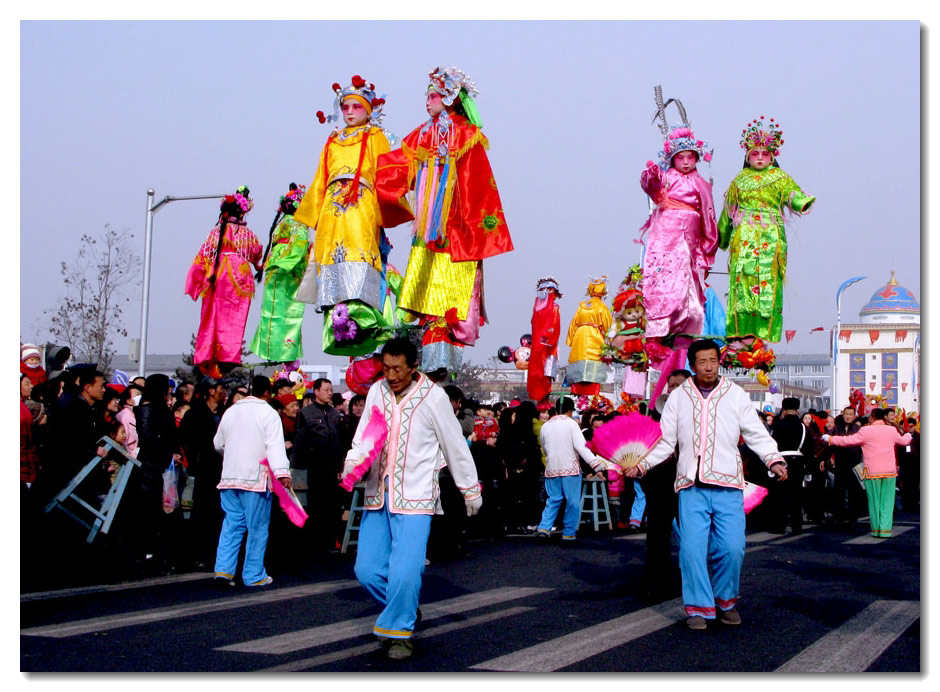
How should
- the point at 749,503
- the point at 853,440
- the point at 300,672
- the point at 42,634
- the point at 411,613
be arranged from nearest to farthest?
the point at 300,672 < the point at 411,613 < the point at 42,634 < the point at 749,503 < the point at 853,440

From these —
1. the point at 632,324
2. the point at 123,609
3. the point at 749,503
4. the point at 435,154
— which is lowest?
the point at 123,609

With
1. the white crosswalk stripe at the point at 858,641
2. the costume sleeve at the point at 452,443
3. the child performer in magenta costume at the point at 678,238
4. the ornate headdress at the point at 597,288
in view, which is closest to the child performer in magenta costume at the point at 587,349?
the ornate headdress at the point at 597,288

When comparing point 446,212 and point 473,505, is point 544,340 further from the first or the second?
point 473,505

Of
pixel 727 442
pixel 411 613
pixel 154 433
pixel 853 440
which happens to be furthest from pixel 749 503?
pixel 853 440

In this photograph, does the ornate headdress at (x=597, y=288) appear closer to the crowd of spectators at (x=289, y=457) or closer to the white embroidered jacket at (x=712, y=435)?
the crowd of spectators at (x=289, y=457)

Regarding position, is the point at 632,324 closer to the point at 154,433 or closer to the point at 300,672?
the point at 154,433

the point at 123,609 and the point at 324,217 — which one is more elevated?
the point at 324,217

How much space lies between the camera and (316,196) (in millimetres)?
9188

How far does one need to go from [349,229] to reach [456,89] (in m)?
1.36

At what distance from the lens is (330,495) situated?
1087 centimetres

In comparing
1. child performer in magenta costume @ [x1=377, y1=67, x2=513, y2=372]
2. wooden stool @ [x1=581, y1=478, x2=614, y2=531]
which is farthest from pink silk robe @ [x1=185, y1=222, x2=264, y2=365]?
wooden stool @ [x1=581, y1=478, x2=614, y2=531]

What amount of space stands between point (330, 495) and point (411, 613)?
5140mm

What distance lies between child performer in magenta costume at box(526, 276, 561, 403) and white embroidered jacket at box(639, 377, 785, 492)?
7676 millimetres

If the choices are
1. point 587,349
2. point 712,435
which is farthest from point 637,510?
point 712,435
